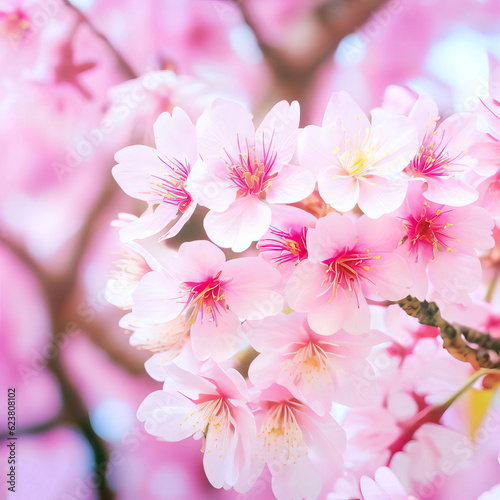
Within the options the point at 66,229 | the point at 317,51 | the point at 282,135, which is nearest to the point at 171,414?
the point at 66,229

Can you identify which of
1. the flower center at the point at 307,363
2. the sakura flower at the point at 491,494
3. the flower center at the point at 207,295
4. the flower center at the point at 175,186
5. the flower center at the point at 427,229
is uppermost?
the flower center at the point at 175,186

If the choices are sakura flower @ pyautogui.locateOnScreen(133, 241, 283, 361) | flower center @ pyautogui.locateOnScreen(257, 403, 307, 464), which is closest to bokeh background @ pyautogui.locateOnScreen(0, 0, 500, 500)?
flower center @ pyautogui.locateOnScreen(257, 403, 307, 464)

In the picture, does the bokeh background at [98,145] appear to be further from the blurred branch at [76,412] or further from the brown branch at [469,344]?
the brown branch at [469,344]

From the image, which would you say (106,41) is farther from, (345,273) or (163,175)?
(345,273)

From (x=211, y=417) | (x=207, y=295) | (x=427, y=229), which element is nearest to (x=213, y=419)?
(x=211, y=417)

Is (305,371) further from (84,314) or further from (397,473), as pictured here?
(84,314)

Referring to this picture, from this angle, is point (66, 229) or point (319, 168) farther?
point (66, 229)

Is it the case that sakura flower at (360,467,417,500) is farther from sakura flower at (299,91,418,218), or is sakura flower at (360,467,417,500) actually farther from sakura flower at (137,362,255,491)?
sakura flower at (299,91,418,218)

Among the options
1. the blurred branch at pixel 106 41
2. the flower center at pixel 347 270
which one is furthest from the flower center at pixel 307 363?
the blurred branch at pixel 106 41
